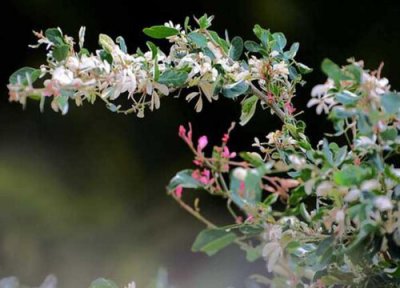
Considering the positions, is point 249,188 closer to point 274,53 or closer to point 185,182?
point 185,182

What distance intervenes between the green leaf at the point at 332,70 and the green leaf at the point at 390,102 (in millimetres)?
30

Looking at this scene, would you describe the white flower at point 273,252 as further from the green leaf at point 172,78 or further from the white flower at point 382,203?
the green leaf at point 172,78

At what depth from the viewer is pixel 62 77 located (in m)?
0.53

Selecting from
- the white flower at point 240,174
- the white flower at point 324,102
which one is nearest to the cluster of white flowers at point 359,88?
the white flower at point 324,102

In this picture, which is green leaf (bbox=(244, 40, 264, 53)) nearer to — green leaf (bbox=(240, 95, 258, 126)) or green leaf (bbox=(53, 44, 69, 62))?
green leaf (bbox=(240, 95, 258, 126))

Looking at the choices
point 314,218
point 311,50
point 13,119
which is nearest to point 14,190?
point 13,119

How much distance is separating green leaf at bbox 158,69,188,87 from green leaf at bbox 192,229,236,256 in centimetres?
21

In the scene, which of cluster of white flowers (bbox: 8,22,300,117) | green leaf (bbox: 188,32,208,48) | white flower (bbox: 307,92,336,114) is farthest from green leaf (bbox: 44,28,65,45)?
white flower (bbox: 307,92,336,114)

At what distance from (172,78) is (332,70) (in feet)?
0.65

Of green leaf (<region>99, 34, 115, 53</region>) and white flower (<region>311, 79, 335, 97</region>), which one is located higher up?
green leaf (<region>99, 34, 115, 53</region>)

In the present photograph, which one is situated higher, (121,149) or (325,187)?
(121,149)

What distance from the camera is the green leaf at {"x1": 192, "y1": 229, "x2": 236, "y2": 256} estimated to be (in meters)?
0.45


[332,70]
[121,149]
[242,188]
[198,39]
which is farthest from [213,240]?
[121,149]

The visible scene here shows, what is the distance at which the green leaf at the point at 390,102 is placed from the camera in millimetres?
462
